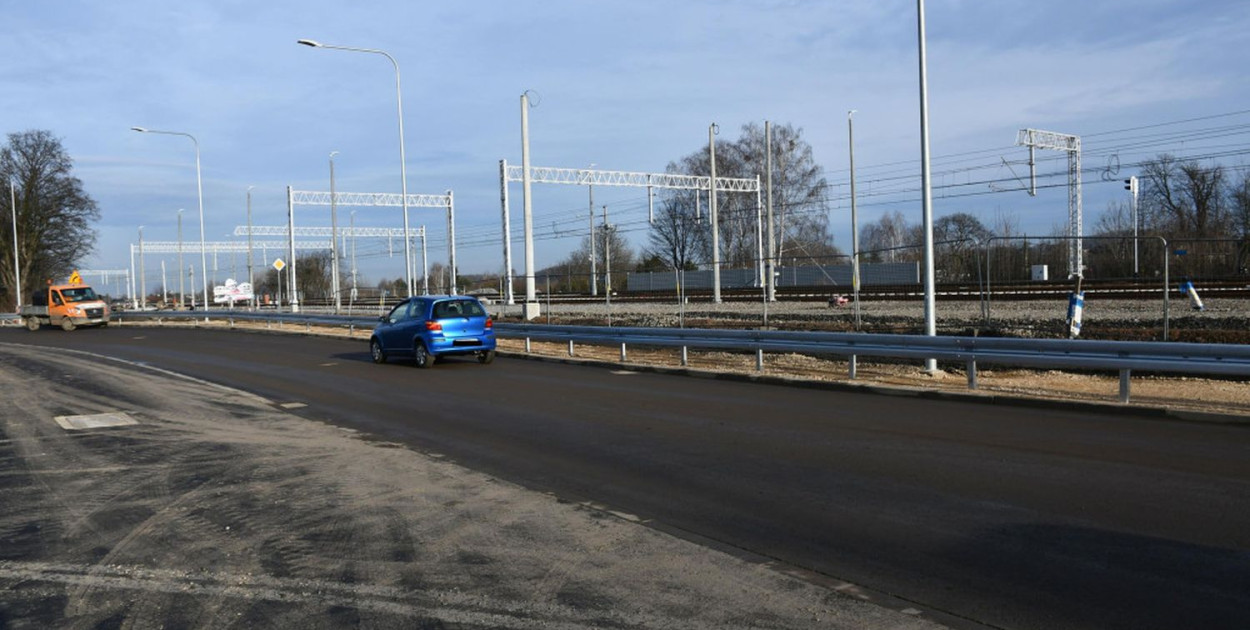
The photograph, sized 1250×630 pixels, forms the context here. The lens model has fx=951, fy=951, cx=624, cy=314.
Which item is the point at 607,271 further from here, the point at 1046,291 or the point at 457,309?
the point at 1046,291

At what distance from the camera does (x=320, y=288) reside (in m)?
88.8

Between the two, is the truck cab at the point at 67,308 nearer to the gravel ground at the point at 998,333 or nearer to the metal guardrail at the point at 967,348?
the gravel ground at the point at 998,333

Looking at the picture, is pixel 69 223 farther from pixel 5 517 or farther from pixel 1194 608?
pixel 1194 608

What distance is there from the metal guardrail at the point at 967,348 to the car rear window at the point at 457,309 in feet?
8.26

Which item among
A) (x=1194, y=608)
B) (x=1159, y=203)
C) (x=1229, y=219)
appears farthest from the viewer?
(x=1159, y=203)

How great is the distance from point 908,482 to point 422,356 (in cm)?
1432

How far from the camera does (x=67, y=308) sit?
4447cm

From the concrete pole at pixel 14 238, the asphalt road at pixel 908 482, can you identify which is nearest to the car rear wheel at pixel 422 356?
the asphalt road at pixel 908 482

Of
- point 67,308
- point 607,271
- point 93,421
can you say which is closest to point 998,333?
point 607,271

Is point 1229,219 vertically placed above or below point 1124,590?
above

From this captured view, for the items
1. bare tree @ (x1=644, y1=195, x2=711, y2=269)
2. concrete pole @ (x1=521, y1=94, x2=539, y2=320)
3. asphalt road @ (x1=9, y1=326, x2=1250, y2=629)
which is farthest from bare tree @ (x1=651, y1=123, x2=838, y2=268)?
asphalt road @ (x1=9, y1=326, x2=1250, y2=629)

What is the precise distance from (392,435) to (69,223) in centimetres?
6705

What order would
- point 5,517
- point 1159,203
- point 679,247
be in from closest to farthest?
point 5,517
point 1159,203
point 679,247

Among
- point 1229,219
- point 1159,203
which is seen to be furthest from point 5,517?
point 1159,203
